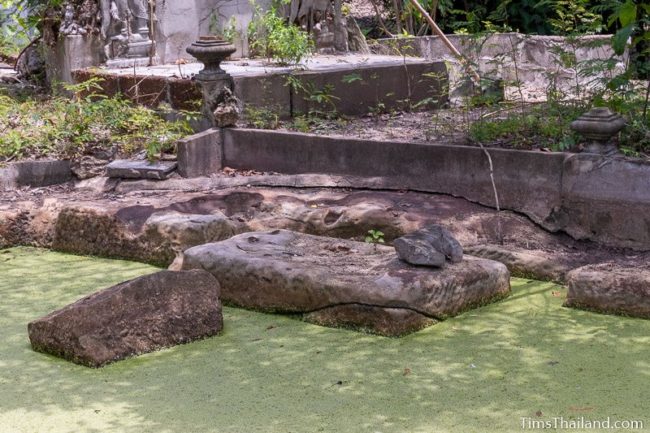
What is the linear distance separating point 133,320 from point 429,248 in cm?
181

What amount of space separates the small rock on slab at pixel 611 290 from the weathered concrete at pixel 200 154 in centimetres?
366

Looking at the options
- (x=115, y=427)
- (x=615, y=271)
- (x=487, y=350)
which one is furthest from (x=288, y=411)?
(x=615, y=271)

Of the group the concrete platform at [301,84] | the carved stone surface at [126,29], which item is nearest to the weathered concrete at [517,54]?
the concrete platform at [301,84]

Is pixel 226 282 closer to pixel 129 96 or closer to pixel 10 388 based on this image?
pixel 10 388

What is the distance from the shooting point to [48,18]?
12375mm

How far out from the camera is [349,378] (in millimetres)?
5410

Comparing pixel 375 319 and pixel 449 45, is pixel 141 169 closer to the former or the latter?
pixel 375 319

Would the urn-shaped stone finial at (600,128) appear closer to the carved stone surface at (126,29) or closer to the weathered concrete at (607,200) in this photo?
the weathered concrete at (607,200)

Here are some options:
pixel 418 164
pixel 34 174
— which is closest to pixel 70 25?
pixel 34 174

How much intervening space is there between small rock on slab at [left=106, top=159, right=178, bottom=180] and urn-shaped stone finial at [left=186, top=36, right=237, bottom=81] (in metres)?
0.87

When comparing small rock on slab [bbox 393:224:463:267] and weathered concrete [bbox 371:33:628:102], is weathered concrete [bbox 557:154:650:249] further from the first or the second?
weathered concrete [bbox 371:33:628:102]

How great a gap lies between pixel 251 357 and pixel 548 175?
2890mm

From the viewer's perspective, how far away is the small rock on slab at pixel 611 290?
6258 millimetres

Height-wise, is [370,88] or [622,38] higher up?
[622,38]
